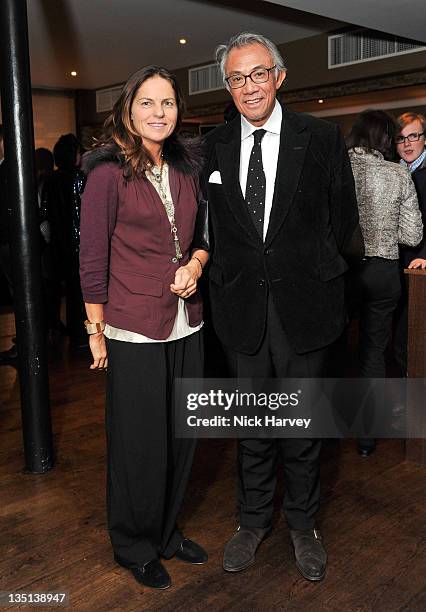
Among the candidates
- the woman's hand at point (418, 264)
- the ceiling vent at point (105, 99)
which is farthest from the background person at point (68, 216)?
the ceiling vent at point (105, 99)

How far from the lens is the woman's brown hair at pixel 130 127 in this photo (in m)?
1.78

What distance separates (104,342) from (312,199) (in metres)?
0.78

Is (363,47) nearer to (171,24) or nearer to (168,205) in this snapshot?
(171,24)

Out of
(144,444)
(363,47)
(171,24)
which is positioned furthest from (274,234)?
(363,47)

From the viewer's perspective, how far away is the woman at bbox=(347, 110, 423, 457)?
2867 mm

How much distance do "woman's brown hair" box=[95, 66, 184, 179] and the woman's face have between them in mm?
14

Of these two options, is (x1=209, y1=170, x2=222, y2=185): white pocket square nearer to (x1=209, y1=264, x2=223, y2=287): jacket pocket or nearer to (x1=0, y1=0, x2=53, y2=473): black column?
(x1=209, y1=264, x2=223, y2=287): jacket pocket

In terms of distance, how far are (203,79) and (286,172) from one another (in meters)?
6.94

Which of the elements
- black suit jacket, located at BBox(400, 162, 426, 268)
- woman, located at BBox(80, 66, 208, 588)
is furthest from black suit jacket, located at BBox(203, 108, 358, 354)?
black suit jacket, located at BBox(400, 162, 426, 268)

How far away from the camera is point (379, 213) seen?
289 centimetres

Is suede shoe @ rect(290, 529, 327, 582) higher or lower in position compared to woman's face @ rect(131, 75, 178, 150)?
lower

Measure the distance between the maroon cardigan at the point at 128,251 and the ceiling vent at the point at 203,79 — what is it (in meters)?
6.74

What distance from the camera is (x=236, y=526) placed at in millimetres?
2373

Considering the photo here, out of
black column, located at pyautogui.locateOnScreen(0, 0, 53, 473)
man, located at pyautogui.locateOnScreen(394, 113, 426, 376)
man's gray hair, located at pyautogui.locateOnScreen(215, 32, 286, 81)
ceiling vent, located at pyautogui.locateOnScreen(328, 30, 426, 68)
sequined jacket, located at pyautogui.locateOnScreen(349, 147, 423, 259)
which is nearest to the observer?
man's gray hair, located at pyautogui.locateOnScreen(215, 32, 286, 81)
